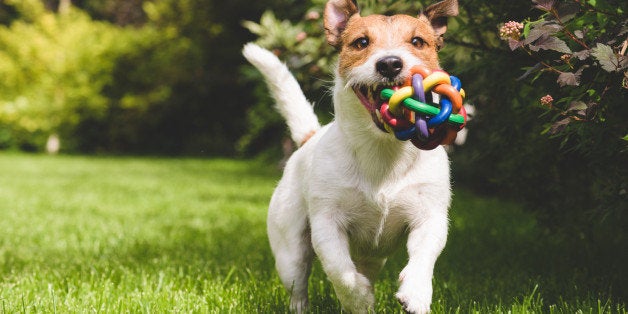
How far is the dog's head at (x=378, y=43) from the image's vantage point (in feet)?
8.42

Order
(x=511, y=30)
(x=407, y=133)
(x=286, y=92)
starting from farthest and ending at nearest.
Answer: (x=286, y=92) → (x=407, y=133) → (x=511, y=30)

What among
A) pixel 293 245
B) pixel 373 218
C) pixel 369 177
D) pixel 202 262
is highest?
pixel 369 177

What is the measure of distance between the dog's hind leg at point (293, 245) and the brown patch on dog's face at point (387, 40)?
737 mm

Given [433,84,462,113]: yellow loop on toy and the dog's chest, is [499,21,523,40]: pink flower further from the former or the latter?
the dog's chest

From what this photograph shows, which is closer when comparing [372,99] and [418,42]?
[372,99]

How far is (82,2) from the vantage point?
32.5m

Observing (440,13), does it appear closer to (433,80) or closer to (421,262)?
(433,80)

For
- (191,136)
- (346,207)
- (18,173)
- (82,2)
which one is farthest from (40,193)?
(82,2)

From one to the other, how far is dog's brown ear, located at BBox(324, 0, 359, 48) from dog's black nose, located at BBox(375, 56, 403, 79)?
0.63 meters

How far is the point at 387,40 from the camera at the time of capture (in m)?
2.79

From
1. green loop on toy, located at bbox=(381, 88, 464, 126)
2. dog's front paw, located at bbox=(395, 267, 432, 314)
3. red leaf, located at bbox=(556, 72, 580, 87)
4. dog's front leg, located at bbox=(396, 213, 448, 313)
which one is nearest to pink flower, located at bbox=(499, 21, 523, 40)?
red leaf, located at bbox=(556, 72, 580, 87)

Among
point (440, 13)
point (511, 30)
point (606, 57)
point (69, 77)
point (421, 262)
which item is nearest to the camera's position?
point (606, 57)

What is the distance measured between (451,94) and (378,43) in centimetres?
50

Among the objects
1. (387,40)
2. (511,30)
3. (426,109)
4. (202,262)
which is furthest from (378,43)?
(202,262)
